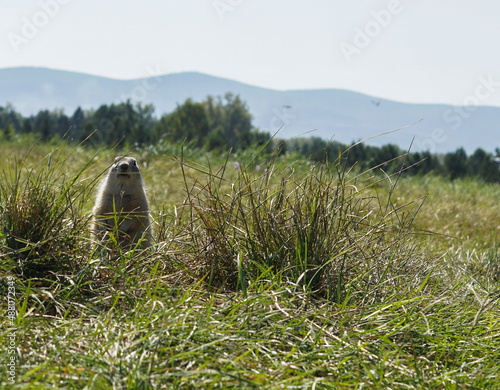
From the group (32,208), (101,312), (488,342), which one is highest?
(32,208)

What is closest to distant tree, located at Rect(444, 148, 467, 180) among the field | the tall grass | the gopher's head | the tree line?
the tree line

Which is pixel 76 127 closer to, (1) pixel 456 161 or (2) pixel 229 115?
(1) pixel 456 161

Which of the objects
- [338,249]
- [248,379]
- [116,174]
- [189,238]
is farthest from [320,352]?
[116,174]

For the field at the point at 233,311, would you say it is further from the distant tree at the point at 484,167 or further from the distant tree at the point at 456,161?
the distant tree at the point at 456,161

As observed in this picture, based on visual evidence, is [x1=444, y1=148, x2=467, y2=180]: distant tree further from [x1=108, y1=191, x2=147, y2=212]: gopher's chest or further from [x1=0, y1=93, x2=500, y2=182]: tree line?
[x1=108, y1=191, x2=147, y2=212]: gopher's chest

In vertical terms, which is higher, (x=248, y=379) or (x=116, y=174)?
(x=116, y=174)

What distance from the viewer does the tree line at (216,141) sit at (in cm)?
420

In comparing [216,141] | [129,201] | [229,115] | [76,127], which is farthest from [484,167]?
[229,115]

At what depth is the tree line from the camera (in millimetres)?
4199

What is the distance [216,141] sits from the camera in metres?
15.9

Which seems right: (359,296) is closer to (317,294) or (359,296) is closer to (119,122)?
(317,294)

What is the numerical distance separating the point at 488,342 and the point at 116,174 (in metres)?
2.52

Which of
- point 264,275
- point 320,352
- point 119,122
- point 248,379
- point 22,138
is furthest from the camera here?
point 119,122

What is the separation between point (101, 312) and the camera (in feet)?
7.19
